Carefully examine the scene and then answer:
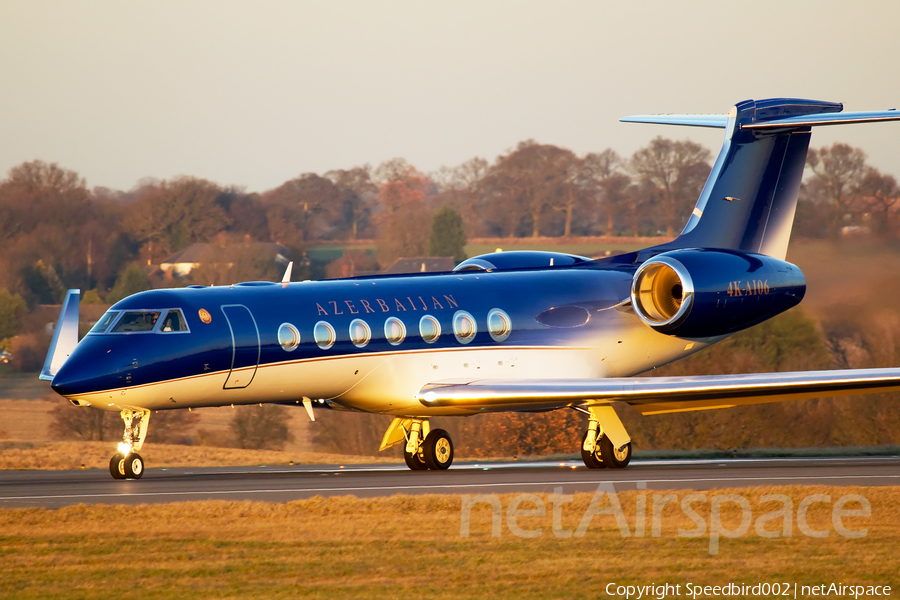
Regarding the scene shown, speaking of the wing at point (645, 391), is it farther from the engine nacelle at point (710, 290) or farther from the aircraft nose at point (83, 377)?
the aircraft nose at point (83, 377)

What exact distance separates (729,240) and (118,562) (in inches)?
723

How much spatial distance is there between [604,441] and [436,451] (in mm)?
3104

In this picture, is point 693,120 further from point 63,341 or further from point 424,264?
point 424,264

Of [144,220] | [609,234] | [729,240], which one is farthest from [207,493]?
[609,234]

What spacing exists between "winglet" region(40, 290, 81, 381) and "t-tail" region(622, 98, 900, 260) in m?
12.3

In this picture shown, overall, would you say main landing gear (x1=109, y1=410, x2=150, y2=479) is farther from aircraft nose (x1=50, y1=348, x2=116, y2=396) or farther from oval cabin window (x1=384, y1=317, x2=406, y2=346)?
oval cabin window (x1=384, y1=317, x2=406, y2=346)

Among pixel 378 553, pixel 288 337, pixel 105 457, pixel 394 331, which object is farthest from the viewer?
pixel 105 457

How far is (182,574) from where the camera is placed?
1112cm

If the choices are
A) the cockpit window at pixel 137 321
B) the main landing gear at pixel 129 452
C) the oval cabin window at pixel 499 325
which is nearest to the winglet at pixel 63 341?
the cockpit window at pixel 137 321

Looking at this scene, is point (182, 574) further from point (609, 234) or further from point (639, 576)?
A: point (609, 234)

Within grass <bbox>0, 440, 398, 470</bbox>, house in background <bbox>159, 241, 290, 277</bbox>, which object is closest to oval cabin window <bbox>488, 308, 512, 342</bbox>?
grass <bbox>0, 440, 398, 470</bbox>

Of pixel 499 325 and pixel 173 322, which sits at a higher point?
pixel 173 322

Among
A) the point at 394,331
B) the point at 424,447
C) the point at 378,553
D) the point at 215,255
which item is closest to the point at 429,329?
the point at 394,331

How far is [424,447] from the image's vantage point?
23312mm
